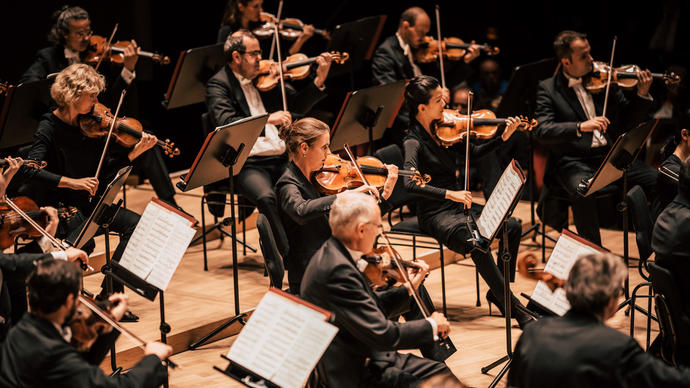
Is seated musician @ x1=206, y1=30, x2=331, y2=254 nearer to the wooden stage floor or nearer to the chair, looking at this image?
the wooden stage floor

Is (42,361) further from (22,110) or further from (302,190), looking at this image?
(22,110)

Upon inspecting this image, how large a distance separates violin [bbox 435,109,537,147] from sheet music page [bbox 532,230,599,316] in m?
1.49

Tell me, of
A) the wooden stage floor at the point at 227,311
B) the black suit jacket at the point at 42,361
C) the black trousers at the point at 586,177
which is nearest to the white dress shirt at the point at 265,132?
the wooden stage floor at the point at 227,311

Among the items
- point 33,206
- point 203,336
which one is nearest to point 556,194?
point 203,336

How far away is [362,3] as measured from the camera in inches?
334

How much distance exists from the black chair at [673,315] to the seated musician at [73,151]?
2.59 m

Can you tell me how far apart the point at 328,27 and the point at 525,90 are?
2597mm

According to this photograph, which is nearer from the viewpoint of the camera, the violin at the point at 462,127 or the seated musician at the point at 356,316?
the seated musician at the point at 356,316

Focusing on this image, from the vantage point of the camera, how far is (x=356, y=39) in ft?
21.8

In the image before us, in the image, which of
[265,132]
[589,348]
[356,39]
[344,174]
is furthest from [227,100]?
[589,348]

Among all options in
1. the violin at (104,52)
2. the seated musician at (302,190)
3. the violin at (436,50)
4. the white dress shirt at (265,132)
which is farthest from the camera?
the violin at (436,50)

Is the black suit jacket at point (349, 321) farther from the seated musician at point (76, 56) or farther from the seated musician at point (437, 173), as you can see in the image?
the seated musician at point (76, 56)

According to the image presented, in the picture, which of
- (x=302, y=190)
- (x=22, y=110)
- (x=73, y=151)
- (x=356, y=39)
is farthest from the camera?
(x=356, y=39)

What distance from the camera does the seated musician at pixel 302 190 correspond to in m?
4.23
